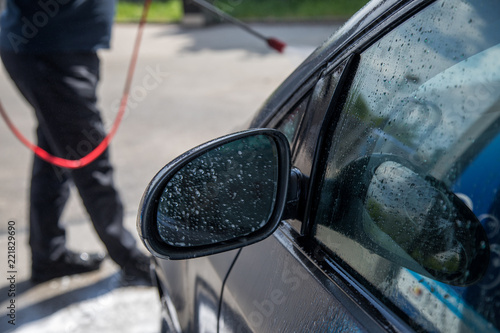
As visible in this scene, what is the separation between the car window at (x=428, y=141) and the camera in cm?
85

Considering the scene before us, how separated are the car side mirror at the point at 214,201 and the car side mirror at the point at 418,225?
0.21m

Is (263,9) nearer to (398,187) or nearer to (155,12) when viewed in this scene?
(155,12)

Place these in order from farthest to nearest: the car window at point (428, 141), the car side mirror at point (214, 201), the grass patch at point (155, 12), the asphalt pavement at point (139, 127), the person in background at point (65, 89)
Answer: the grass patch at point (155, 12), the asphalt pavement at point (139, 127), the person in background at point (65, 89), the car side mirror at point (214, 201), the car window at point (428, 141)

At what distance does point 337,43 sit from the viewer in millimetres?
1190

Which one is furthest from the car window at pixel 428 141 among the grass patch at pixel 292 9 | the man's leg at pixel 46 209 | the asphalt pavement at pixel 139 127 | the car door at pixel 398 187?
the grass patch at pixel 292 9

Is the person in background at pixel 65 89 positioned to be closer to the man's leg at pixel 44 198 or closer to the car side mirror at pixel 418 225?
the man's leg at pixel 44 198

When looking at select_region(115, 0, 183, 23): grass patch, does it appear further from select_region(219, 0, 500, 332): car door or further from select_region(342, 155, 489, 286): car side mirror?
select_region(342, 155, 489, 286): car side mirror

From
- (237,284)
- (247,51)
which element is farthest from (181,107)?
(237,284)

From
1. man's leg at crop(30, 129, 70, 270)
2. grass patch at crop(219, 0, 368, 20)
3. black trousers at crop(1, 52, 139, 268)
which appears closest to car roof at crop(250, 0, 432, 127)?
black trousers at crop(1, 52, 139, 268)

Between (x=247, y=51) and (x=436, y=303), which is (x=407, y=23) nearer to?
(x=436, y=303)

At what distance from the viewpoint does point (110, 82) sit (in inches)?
309

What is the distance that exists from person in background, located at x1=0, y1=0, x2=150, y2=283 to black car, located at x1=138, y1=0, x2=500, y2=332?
5.03 ft

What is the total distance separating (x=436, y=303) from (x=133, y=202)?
137 inches

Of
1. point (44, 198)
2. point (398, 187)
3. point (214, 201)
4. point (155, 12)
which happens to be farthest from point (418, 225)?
point (155, 12)
